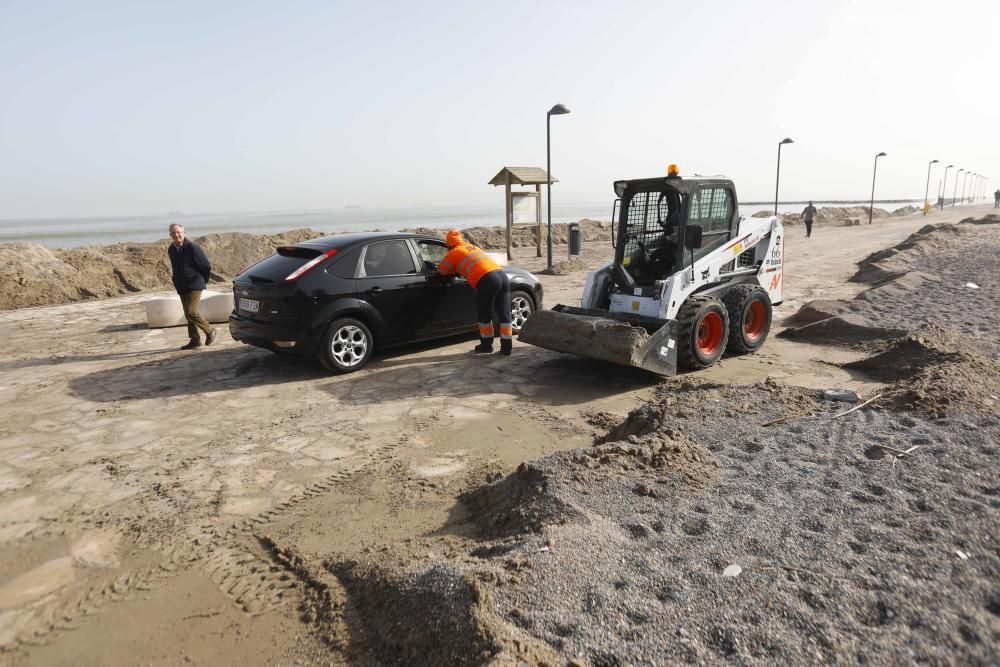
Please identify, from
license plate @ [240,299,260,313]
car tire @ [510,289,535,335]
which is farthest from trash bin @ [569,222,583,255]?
license plate @ [240,299,260,313]

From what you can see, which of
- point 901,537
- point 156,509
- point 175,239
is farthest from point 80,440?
point 901,537

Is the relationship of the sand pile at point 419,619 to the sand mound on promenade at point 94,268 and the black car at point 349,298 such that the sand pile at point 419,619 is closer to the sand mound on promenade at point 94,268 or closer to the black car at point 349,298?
the black car at point 349,298

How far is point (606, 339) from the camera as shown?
258 inches

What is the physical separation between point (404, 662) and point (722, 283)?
6.45 metres

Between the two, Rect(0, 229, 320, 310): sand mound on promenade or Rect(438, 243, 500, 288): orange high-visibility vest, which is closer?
Rect(438, 243, 500, 288): orange high-visibility vest

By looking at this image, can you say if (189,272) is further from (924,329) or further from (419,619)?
(924,329)

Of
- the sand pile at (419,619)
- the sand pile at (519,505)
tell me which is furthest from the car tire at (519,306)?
the sand pile at (419,619)

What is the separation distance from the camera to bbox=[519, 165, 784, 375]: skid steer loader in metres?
6.71

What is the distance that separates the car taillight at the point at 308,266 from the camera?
710cm

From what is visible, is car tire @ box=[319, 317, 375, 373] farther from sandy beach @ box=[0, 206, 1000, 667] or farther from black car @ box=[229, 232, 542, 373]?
sandy beach @ box=[0, 206, 1000, 667]

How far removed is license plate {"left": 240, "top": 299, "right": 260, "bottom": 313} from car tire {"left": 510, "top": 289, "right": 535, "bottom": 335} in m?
3.40

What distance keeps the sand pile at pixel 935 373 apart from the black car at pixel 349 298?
4950mm

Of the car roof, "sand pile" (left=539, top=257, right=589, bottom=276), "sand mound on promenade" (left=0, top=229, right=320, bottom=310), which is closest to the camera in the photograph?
the car roof

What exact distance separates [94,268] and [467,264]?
11603 millimetres
